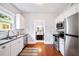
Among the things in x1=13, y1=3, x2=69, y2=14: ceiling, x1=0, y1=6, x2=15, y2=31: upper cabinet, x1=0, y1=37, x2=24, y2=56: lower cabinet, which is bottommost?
x1=0, y1=37, x2=24, y2=56: lower cabinet

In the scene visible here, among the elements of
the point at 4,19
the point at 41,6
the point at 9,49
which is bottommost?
the point at 9,49

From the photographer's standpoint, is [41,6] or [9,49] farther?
[41,6]

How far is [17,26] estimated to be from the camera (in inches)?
208

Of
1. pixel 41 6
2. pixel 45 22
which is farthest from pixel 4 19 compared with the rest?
pixel 45 22

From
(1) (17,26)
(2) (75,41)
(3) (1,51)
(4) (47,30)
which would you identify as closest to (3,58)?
(3) (1,51)

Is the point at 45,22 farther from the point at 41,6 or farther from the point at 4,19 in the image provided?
the point at 4,19

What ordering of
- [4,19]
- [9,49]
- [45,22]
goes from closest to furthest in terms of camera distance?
[9,49] < [4,19] < [45,22]

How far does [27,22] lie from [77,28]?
5.29 m

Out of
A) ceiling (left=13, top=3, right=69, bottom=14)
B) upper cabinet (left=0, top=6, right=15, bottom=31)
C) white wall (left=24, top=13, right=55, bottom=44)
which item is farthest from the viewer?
white wall (left=24, top=13, right=55, bottom=44)

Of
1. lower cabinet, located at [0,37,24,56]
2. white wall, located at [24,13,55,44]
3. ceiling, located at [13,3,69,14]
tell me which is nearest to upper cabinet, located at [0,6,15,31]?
ceiling, located at [13,3,69,14]

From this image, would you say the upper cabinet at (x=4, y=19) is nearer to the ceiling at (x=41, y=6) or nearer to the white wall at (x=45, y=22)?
the ceiling at (x=41, y=6)

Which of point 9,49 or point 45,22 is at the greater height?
point 45,22

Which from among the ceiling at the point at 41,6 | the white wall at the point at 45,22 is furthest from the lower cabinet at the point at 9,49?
the white wall at the point at 45,22

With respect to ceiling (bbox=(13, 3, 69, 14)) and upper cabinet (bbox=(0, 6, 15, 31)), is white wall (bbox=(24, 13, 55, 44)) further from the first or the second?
upper cabinet (bbox=(0, 6, 15, 31))
